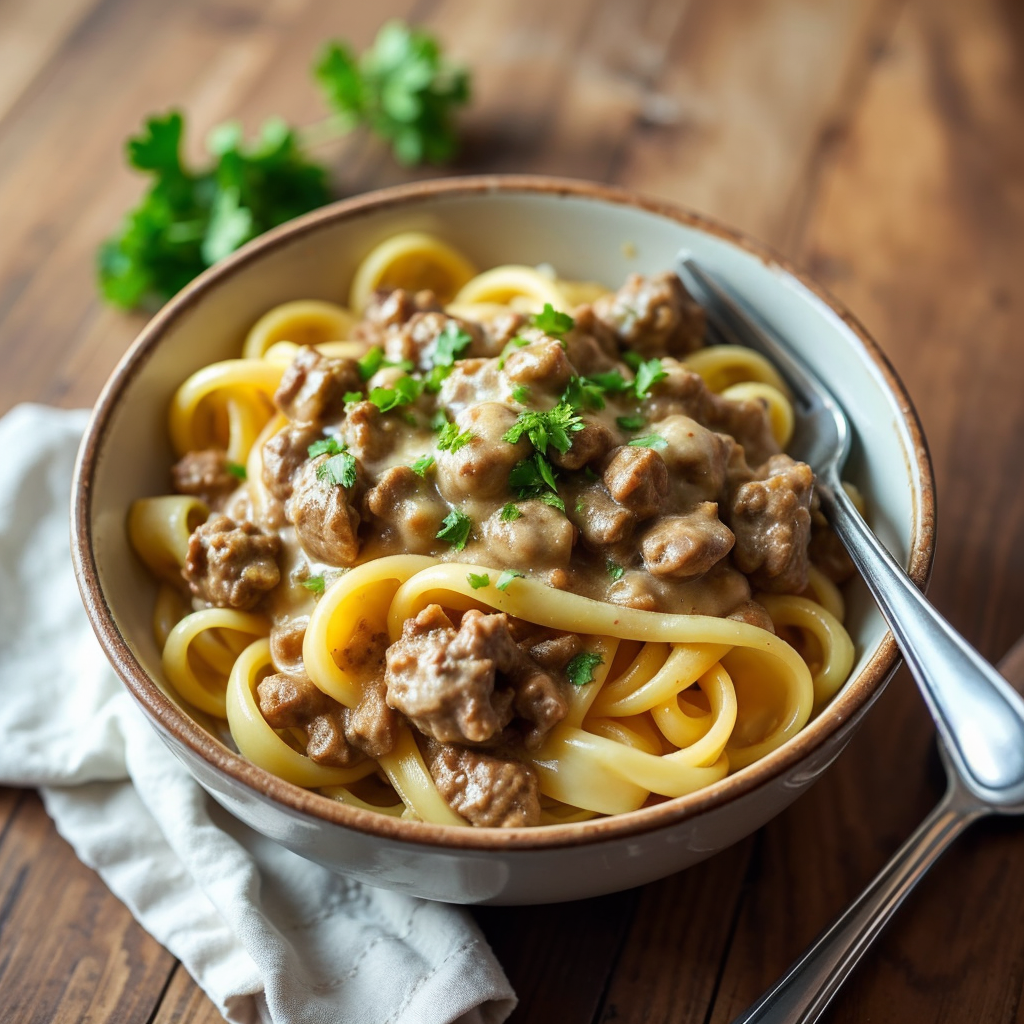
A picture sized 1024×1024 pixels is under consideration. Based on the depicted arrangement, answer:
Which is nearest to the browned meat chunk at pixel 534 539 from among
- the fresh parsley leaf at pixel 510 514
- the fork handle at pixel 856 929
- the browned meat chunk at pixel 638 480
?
the fresh parsley leaf at pixel 510 514

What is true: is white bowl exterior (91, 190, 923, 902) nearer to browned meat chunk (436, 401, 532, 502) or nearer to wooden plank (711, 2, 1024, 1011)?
wooden plank (711, 2, 1024, 1011)

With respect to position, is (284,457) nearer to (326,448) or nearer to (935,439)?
(326,448)

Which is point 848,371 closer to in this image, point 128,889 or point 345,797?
point 345,797

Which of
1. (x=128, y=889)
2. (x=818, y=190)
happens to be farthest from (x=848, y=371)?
(x=128, y=889)

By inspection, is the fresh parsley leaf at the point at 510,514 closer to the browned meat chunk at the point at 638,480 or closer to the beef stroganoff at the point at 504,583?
the beef stroganoff at the point at 504,583

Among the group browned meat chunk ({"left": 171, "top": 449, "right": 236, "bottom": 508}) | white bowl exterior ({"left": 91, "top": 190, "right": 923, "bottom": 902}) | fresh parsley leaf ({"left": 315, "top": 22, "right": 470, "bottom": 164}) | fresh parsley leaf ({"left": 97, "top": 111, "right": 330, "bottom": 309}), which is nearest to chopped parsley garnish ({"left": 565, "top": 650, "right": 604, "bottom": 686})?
white bowl exterior ({"left": 91, "top": 190, "right": 923, "bottom": 902})
